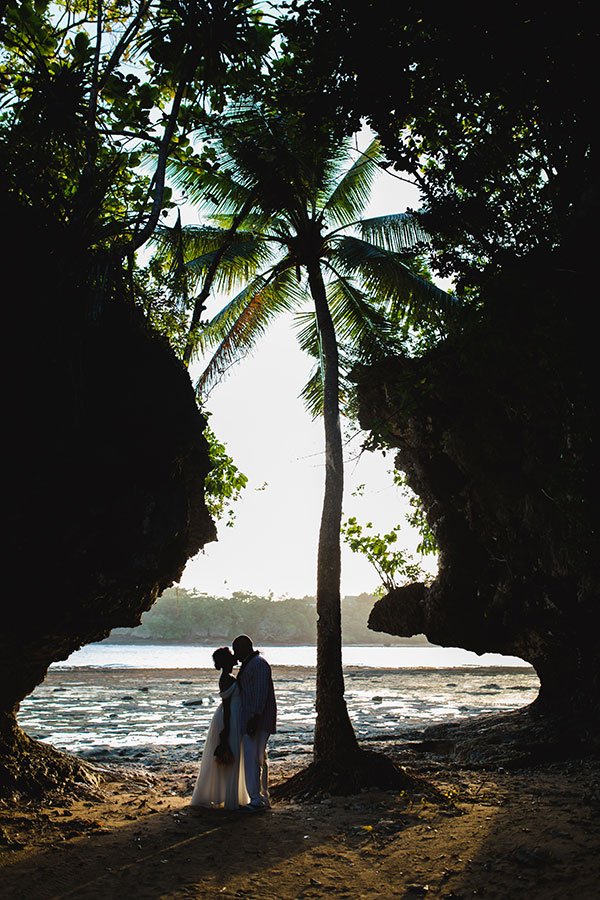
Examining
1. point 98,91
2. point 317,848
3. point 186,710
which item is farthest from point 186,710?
point 98,91

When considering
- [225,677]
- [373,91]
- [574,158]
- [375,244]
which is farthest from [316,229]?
[225,677]

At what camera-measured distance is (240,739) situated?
6504 millimetres

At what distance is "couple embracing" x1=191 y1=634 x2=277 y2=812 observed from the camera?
6332 mm

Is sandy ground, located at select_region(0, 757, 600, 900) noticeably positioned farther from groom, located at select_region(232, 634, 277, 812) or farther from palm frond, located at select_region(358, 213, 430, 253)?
palm frond, located at select_region(358, 213, 430, 253)

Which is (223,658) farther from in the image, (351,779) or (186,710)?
(186,710)

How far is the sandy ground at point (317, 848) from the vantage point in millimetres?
3930

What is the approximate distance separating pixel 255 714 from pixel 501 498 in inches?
258

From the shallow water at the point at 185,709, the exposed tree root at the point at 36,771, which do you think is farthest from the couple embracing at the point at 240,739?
the shallow water at the point at 185,709

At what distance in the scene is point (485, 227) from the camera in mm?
4988

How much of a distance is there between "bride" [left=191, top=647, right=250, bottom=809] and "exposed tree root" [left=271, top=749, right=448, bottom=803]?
118 centimetres

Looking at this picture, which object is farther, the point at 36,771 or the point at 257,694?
the point at 36,771

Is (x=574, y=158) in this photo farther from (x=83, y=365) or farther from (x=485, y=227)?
(x=83, y=365)

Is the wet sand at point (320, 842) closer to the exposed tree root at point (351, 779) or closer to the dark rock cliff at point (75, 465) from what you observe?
the exposed tree root at point (351, 779)

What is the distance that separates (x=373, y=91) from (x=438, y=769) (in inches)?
374
